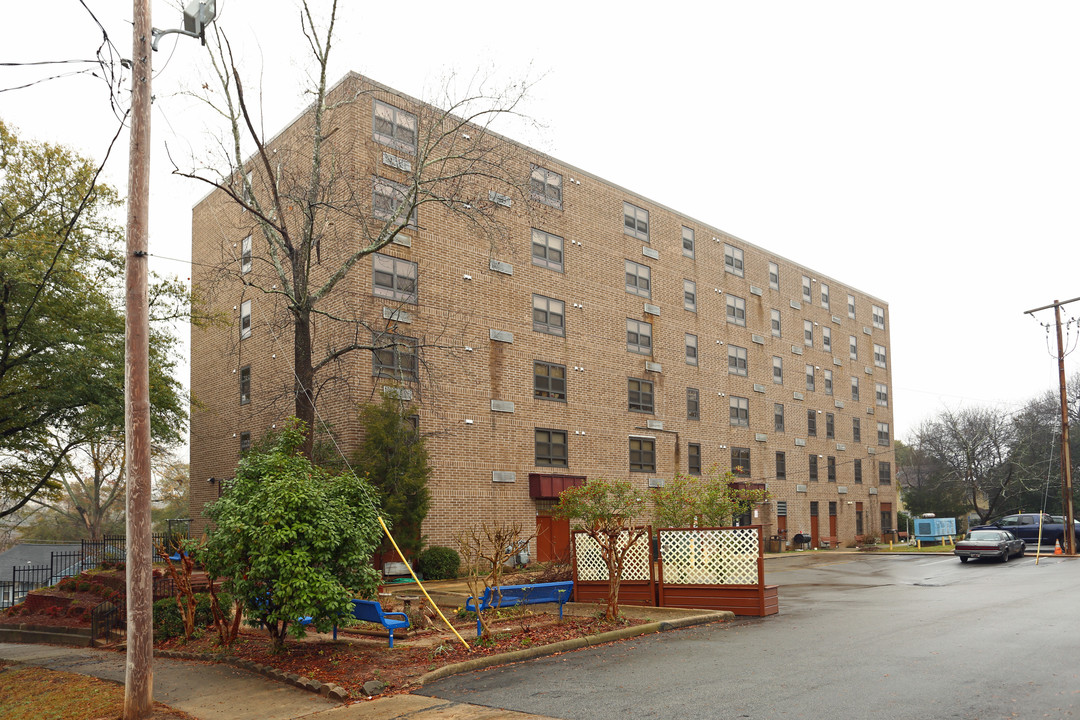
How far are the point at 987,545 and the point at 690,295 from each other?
17.4 metres

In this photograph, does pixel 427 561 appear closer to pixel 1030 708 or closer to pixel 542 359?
pixel 542 359

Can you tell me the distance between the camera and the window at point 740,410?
4366cm

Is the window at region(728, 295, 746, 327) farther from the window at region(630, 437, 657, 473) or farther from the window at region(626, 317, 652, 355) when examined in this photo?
the window at region(630, 437, 657, 473)

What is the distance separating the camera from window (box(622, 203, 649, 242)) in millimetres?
38812

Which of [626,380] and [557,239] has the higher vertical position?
[557,239]

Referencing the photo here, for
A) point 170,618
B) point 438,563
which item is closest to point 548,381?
point 438,563

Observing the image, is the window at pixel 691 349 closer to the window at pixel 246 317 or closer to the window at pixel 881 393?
the window at pixel 246 317

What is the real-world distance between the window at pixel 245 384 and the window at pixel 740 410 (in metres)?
24.1

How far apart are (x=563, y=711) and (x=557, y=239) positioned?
27768mm

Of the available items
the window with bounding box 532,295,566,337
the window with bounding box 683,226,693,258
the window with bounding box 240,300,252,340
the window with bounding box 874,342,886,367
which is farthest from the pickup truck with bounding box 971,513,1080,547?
the window with bounding box 240,300,252,340

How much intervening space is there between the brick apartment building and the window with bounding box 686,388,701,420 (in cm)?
15

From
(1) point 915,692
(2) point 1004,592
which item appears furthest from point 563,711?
(2) point 1004,592

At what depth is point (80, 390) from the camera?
72.7ft

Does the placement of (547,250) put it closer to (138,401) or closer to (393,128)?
(393,128)
